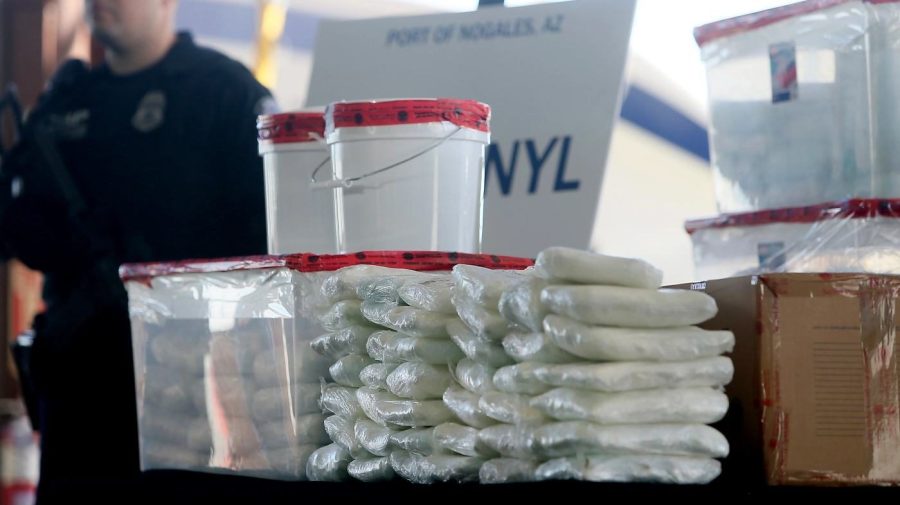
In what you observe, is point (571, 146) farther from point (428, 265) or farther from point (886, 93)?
point (428, 265)

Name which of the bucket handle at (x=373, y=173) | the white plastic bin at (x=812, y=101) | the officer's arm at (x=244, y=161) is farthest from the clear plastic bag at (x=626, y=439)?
the officer's arm at (x=244, y=161)

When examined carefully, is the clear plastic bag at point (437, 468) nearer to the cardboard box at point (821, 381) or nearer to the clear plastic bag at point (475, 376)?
the clear plastic bag at point (475, 376)

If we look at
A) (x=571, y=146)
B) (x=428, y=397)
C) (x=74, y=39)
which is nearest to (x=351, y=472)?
(x=428, y=397)

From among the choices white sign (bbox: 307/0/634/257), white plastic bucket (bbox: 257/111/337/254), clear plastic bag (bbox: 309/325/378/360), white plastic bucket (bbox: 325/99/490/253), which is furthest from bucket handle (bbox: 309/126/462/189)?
white sign (bbox: 307/0/634/257)

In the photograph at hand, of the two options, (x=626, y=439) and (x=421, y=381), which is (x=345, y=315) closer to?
(x=421, y=381)

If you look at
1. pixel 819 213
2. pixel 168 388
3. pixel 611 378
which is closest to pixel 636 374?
pixel 611 378

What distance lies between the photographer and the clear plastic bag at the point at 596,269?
3.64 feet

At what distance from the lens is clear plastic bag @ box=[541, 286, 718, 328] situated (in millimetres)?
1088

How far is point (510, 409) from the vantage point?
1146 millimetres

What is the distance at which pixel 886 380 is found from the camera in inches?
48.1

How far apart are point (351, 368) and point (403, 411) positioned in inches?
5.3

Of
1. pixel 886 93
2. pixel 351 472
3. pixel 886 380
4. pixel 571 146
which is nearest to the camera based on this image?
pixel 886 380

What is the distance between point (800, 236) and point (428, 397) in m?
0.81

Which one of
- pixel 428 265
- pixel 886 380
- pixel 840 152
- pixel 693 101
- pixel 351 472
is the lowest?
pixel 351 472
